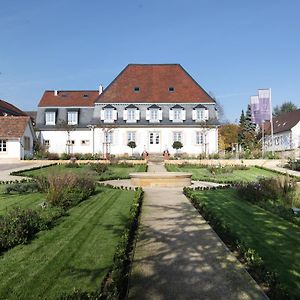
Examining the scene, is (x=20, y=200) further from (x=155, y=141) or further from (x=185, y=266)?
(x=155, y=141)

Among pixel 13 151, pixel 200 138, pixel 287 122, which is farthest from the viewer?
pixel 287 122

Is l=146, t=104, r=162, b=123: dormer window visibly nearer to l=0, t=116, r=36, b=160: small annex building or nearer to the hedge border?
l=0, t=116, r=36, b=160: small annex building

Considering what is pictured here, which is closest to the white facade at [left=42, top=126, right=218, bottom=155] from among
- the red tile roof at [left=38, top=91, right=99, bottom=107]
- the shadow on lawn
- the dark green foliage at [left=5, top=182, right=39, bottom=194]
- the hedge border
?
the red tile roof at [left=38, top=91, right=99, bottom=107]

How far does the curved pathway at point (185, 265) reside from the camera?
5.58 m

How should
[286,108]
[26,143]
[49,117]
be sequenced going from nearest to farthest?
1. [26,143]
2. [49,117]
3. [286,108]

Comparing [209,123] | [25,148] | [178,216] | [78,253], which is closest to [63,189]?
[178,216]

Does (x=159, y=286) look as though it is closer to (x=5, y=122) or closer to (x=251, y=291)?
(x=251, y=291)

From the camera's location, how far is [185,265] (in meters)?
6.76

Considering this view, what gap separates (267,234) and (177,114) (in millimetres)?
42331

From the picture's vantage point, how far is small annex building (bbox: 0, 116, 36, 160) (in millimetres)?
41094

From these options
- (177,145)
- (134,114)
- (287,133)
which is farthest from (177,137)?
(287,133)

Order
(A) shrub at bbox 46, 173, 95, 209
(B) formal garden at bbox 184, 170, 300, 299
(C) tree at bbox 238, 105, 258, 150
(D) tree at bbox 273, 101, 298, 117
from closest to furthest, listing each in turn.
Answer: (B) formal garden at bbox 184, 170, 300, 299 → (A) shrub at bbox 46, 173, 95, 209 → (C) tree at bbox 238, 105, 258, 150 → (D) tree at bbox 273, 101, 298, 117

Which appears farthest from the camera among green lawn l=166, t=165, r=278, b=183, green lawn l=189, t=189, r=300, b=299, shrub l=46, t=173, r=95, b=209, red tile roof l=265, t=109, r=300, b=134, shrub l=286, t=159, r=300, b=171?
red tile roof l=265, t=109, r=300, b=134

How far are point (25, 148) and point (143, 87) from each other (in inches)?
709
